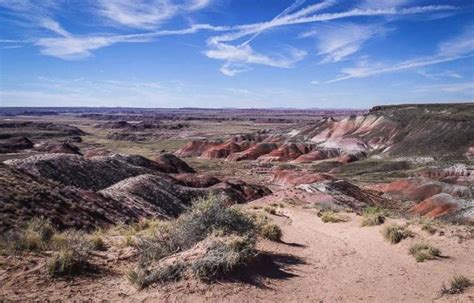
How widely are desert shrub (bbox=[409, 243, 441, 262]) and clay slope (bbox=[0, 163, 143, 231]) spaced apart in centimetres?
1042

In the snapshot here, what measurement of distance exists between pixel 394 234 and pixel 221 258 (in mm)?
6638

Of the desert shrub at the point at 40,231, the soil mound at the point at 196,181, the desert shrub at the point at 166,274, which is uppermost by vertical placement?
the desert shrub at the point at 40,231

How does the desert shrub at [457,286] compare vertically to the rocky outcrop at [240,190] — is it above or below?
above

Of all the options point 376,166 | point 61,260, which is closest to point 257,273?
point 61,260

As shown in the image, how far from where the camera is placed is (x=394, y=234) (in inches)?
503

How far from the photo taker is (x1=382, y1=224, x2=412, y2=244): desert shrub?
12.8 meters

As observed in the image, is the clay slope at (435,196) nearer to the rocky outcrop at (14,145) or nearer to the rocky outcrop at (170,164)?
the rocky outcrop at (170,164)

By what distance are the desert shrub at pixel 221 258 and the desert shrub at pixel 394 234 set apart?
5.50 metres

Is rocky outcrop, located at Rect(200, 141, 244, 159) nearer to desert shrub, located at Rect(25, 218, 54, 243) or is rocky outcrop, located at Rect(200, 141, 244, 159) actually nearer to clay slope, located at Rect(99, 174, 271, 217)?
clay slope, located at Rect(99, 174, 271, 217)

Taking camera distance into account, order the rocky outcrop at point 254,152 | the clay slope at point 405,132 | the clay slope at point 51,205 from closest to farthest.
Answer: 1. the clay slope at point 51,205
2. the clay slope at point 405,132
3. the rocky outcrop at point 254,152

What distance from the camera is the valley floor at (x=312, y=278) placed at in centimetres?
759

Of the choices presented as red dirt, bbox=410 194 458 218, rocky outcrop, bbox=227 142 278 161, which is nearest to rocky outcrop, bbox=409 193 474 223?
red dirt, bbox=410 194 458 218

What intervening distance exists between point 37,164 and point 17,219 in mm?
12699

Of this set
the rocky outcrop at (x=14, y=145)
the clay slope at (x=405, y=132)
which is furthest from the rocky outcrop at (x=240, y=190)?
the rocky outcrop at (x=14, y=145)
